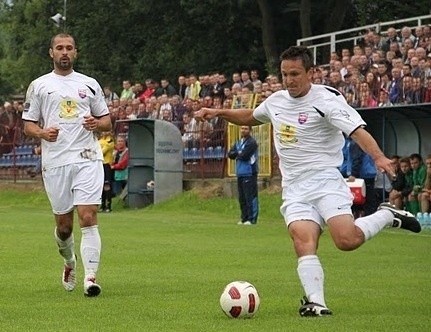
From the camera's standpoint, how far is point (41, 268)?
1655 centimetres

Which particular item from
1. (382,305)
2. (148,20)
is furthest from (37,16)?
(382,305)

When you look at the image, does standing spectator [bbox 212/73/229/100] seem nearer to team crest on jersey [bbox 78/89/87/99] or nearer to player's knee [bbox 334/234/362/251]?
team crest on jersey [bbox 78/89/87/99]

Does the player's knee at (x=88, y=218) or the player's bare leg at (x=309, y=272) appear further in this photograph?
the player's knee at (x=88, y=218)

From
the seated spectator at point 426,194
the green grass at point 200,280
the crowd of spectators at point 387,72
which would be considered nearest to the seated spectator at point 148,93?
the crowd of spectators at point 387,72

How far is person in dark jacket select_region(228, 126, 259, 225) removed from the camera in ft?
90.3

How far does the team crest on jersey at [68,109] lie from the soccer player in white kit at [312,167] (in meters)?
2.46

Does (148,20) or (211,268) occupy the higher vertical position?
(148,20)

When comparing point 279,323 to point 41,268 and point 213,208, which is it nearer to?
point 41,268

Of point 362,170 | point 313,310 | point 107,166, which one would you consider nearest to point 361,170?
point 362,170

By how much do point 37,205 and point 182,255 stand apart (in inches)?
826

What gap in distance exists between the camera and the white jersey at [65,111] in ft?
43.6

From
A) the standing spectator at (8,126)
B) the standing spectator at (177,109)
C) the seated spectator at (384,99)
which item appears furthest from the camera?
the standing spectator at (8,126)

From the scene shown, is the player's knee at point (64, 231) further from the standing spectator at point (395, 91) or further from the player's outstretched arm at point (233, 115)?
the standing spectator at point (395, 91)

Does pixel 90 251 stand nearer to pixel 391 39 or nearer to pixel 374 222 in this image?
pixel 374 222
